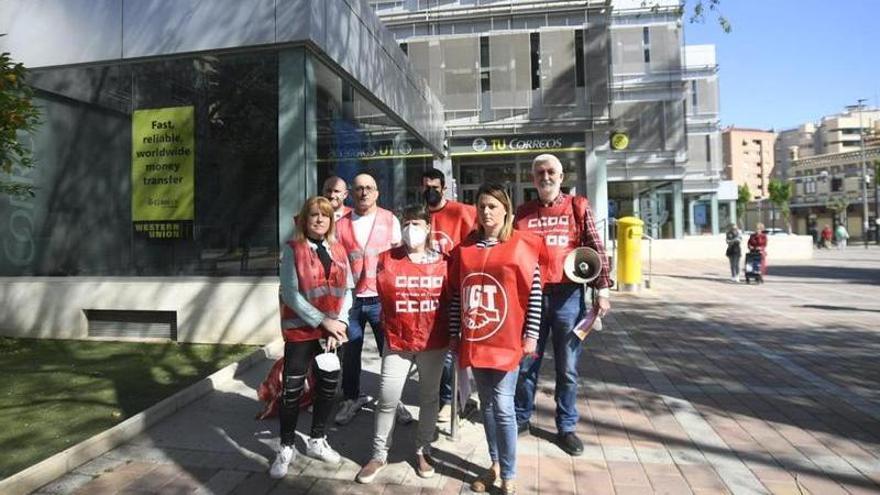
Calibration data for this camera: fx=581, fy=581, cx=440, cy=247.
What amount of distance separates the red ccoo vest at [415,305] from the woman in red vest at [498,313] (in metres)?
0.14

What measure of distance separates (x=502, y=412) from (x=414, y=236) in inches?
45.0

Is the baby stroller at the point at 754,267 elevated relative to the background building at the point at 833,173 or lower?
lower

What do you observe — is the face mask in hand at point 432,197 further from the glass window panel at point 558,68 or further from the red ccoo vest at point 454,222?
the glass window panel at point 558,68

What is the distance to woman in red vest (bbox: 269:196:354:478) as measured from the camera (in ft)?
12.0

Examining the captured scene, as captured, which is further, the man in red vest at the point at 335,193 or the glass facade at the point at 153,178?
the glass facade at the point at 153,178

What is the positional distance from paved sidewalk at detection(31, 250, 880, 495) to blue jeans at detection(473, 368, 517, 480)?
27 cm

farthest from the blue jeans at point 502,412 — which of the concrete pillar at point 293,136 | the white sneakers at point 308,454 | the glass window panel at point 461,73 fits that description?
the glass window panel at point 461,73

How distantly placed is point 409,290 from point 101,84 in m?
7.14

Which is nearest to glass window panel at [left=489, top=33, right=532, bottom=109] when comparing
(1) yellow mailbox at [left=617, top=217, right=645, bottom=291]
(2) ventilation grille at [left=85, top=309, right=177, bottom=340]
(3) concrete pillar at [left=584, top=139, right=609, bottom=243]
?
(3) concrete pillar at [left=584, top=139, right=609, bottom=243]

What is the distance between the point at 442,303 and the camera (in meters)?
3.51

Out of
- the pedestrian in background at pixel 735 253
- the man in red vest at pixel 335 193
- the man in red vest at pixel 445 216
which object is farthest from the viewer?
the pedestrian in background at pixel 735 253

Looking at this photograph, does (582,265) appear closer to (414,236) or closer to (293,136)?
(414,236)

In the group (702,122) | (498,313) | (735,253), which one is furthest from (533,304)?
(702,122)

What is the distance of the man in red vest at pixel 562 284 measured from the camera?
3.96 metres
